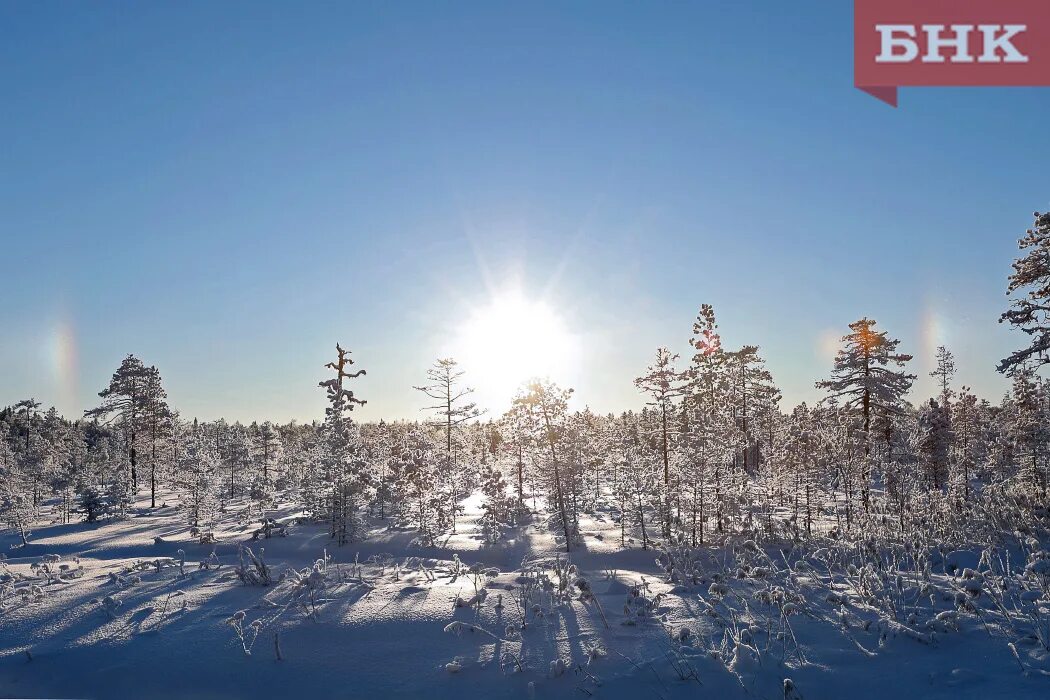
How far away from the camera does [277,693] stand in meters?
5.93

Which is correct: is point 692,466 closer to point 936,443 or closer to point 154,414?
point 936,443

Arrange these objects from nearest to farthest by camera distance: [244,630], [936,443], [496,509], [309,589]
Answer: [244,630]
[309,589]
[496,509]
[936,443]

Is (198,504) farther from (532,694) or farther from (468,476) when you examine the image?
(532,694)

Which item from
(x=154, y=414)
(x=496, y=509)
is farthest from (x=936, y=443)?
(x=154, y=414)

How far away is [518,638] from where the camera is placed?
674 cm

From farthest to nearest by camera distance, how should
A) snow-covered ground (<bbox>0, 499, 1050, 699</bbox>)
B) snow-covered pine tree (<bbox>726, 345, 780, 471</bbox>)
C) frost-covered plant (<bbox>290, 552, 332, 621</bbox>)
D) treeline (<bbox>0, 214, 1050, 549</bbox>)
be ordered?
1. snow-covered pine tree (<bbox>726, 345, 780, 471</bbox>)
2. treeline (<bbox>0, 214, 1050, 549</bbox>)
3. frost-covered plant (<bbox>290, 552, 332, 621</bbox>)
4. snow-covered ground (<bbox>0, 499, 1050, 699</bbox>)

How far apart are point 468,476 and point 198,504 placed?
60.6 ft

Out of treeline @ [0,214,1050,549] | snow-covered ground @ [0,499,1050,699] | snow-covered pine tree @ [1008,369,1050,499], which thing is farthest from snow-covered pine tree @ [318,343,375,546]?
snow-covered pine tree @ [1008,369,1050,499]

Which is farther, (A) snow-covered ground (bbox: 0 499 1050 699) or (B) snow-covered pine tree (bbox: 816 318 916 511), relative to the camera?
(B) snow-covered pine tree (bbox: 816 318 916 511)

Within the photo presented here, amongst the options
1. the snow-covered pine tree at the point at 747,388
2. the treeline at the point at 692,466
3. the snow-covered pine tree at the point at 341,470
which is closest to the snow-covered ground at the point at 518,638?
the treeline at the point at 692,466

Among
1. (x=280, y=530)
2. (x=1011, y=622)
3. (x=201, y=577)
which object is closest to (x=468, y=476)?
(x=280, y=530)

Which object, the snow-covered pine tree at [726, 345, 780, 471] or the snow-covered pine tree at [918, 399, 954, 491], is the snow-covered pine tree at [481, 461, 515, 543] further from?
the snow-covered pine tree at [918, 399, 954, 491]

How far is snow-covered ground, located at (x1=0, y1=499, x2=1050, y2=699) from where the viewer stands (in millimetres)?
5484

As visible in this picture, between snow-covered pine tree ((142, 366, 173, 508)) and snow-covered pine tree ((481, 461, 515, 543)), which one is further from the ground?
snow-covered pine tree ((142, 366, 173, 508))
